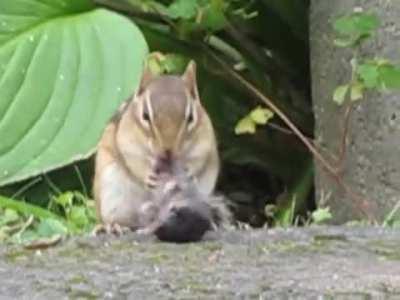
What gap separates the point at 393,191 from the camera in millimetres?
5602

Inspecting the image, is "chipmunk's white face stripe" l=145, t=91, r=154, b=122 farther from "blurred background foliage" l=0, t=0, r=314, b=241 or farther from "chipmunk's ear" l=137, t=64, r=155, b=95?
"blurred background foliage" l=0, t=0, r=314, b=241

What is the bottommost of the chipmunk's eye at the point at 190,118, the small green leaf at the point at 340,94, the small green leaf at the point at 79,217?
the small green leaf at the point at 79,217

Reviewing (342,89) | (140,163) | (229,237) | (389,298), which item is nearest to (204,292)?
(389,298)

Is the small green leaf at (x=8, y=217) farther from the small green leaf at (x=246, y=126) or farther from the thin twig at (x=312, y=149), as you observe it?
the thin twig at (x=312, y=149)

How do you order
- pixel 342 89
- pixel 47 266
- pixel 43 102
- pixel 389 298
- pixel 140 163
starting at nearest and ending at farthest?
pixel 389 298
pixel 47 266
pixel 140 163
pixel 342 89
pixel 43 102

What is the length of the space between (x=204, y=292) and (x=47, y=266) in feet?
1.53

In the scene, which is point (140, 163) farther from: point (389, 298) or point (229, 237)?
point (389, 298)

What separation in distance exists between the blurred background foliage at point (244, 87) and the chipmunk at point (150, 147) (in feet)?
4.29

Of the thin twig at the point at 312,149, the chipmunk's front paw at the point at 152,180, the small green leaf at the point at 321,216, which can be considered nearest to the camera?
the chipmunk's front paw at the point at 152,180

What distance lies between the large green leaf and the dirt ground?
1587mm

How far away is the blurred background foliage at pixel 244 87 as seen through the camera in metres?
6.03

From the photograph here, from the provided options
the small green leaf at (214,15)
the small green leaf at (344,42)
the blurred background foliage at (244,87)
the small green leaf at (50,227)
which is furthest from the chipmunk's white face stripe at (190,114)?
the blurred background foliage at (244,87)

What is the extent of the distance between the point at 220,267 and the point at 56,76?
2376mm

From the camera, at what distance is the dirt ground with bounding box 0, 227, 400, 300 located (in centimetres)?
334
